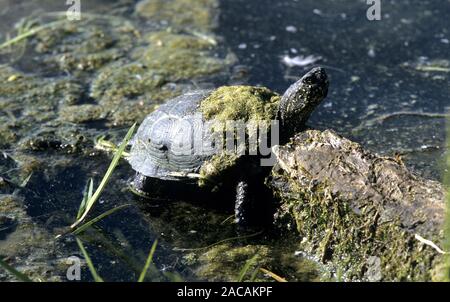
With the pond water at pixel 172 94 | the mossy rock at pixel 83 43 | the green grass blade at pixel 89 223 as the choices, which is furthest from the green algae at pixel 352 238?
the mossy rock at pixel 83 43

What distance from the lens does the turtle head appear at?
3.86 meters

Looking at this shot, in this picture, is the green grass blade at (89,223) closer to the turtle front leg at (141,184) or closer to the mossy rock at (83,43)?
the turtle front leg at (141,184)

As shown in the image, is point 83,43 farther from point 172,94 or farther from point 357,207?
point 357,207

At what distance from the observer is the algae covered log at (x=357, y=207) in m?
3.11

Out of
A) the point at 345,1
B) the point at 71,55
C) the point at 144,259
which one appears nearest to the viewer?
the point at 144,259

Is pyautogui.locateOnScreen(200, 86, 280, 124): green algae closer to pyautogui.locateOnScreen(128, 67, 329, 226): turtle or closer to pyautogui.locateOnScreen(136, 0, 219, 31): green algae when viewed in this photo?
pyautogui.locateOnScreen(128, 67, 329, 226): turtle

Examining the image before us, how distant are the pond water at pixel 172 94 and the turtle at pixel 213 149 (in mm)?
166

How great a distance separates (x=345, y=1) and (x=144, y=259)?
443 cm

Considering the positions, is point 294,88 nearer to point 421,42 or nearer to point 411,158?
point 411,158

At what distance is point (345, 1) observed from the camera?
7125 millimetres

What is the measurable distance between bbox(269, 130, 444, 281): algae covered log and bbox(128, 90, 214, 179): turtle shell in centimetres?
49

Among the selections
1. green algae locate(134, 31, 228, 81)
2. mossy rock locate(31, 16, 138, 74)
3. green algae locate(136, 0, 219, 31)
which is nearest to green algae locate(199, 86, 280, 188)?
green algae locate(134, 31, 228, 81)
